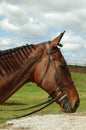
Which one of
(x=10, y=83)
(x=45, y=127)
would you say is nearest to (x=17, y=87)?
(x=10, y=83)

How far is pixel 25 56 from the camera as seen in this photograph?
7379 millimetres

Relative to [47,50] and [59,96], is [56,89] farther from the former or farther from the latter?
[47,50]

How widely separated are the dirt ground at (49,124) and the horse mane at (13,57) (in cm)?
513

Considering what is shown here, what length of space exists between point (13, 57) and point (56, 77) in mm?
847

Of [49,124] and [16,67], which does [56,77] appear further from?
[49,124]

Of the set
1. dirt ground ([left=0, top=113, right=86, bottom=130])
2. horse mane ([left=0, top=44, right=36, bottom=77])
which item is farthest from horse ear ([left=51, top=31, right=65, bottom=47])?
dirt ground ([left=0, top=113, right=86, bottom=130])

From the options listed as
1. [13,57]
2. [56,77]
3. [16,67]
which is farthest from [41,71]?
[13,57]

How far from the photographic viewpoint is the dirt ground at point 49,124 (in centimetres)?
1232

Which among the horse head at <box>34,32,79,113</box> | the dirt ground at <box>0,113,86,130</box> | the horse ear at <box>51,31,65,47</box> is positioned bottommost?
the dirt ground at <box>0,113,86,130</box>

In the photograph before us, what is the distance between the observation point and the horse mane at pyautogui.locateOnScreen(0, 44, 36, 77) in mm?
7184

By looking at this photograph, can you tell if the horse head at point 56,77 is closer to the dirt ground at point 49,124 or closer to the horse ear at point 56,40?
the horse ear at point 56,40

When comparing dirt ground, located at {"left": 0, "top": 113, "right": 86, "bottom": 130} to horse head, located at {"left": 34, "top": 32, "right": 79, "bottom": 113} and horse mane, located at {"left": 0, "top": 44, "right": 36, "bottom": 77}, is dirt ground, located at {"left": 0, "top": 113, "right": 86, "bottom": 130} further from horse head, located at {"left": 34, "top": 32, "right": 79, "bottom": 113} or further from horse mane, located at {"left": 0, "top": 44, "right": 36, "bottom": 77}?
horse mane, located at {"left": 0, "top": 44, "right": 36, "bottom": 77}

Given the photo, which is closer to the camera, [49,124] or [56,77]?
[56,77]

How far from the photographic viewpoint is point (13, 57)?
7.30m
